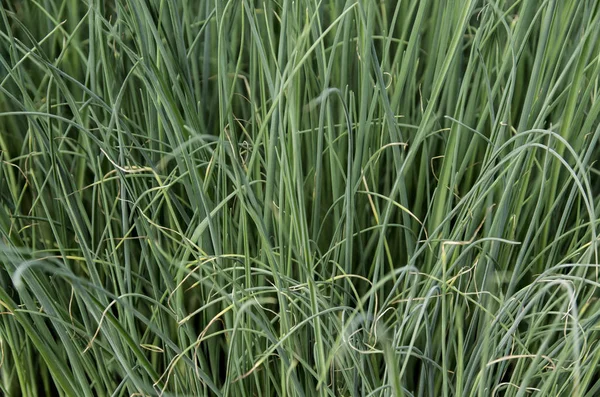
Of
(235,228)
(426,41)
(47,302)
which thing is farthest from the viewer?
(426,41)

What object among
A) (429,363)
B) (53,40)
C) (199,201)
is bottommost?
(429,363)

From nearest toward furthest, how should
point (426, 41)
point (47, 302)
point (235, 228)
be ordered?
point (47, 302)
point (235, 228)
point (426, 41)

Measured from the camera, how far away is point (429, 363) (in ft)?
1.75

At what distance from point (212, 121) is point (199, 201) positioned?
0.49ft

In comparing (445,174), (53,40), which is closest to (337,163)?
(445,174)

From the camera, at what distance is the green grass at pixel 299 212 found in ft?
1.64

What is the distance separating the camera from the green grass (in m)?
0.50

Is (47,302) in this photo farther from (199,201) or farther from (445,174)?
(445,174)

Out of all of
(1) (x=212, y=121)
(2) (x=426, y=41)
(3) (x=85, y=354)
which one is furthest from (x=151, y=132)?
(2) (x=426, y=41)

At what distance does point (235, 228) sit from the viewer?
0.61 meters

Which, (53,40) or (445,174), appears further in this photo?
(53,40)

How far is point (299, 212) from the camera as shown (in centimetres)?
A: 50

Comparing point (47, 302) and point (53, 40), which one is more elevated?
point (53, 40)

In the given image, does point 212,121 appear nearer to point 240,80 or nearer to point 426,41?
point 240,80
